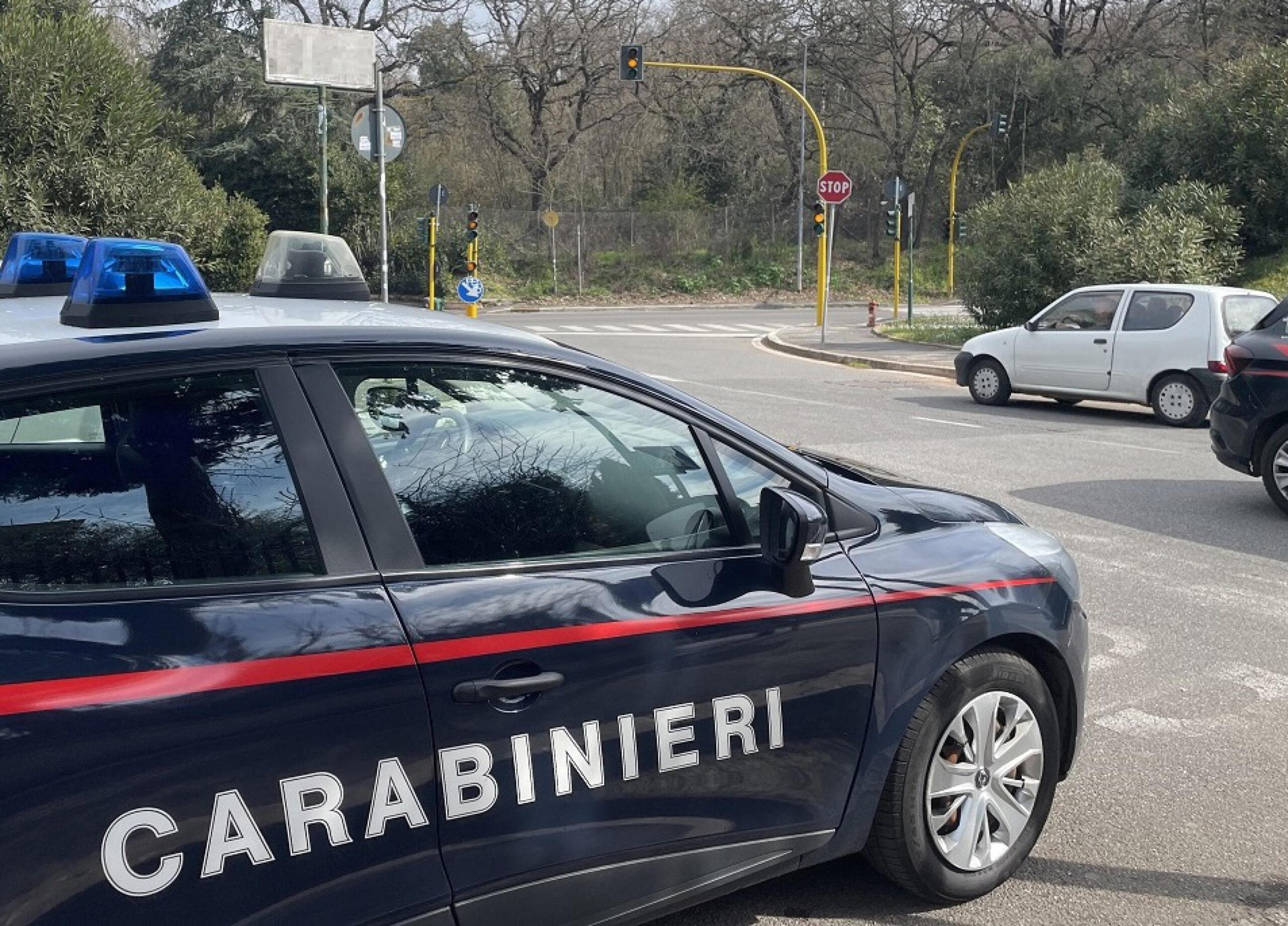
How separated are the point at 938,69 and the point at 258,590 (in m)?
51.4

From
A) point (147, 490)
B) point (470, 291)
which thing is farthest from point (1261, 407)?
point (470, 291)

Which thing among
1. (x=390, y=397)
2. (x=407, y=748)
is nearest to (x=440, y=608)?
(x=407, y=748)

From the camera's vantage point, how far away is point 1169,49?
45.7 metres

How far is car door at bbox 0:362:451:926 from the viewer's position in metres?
2.13

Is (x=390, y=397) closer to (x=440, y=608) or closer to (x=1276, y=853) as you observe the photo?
(x=440, y=608)

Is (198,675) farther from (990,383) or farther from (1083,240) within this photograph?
(1083,240)

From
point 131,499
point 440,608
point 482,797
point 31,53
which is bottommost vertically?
point 482,797

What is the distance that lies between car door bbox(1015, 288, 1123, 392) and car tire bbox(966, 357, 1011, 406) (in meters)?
0.22

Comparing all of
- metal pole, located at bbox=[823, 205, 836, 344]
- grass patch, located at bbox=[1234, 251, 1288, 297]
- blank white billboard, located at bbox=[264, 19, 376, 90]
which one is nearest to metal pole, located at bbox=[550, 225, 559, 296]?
metal pole, located at bbox=[823, 205, 836, 344]

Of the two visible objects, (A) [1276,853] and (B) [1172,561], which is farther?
(B) [1172,561]

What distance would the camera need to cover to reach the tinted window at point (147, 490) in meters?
2.31

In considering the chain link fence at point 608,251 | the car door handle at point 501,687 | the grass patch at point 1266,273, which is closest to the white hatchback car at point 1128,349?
the grass patch at point 1266,273

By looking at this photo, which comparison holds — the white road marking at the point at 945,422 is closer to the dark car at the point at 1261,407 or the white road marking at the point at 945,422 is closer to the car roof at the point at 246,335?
the dark car at the point at 1261,407

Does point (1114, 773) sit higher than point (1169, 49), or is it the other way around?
point (1169, 49)
